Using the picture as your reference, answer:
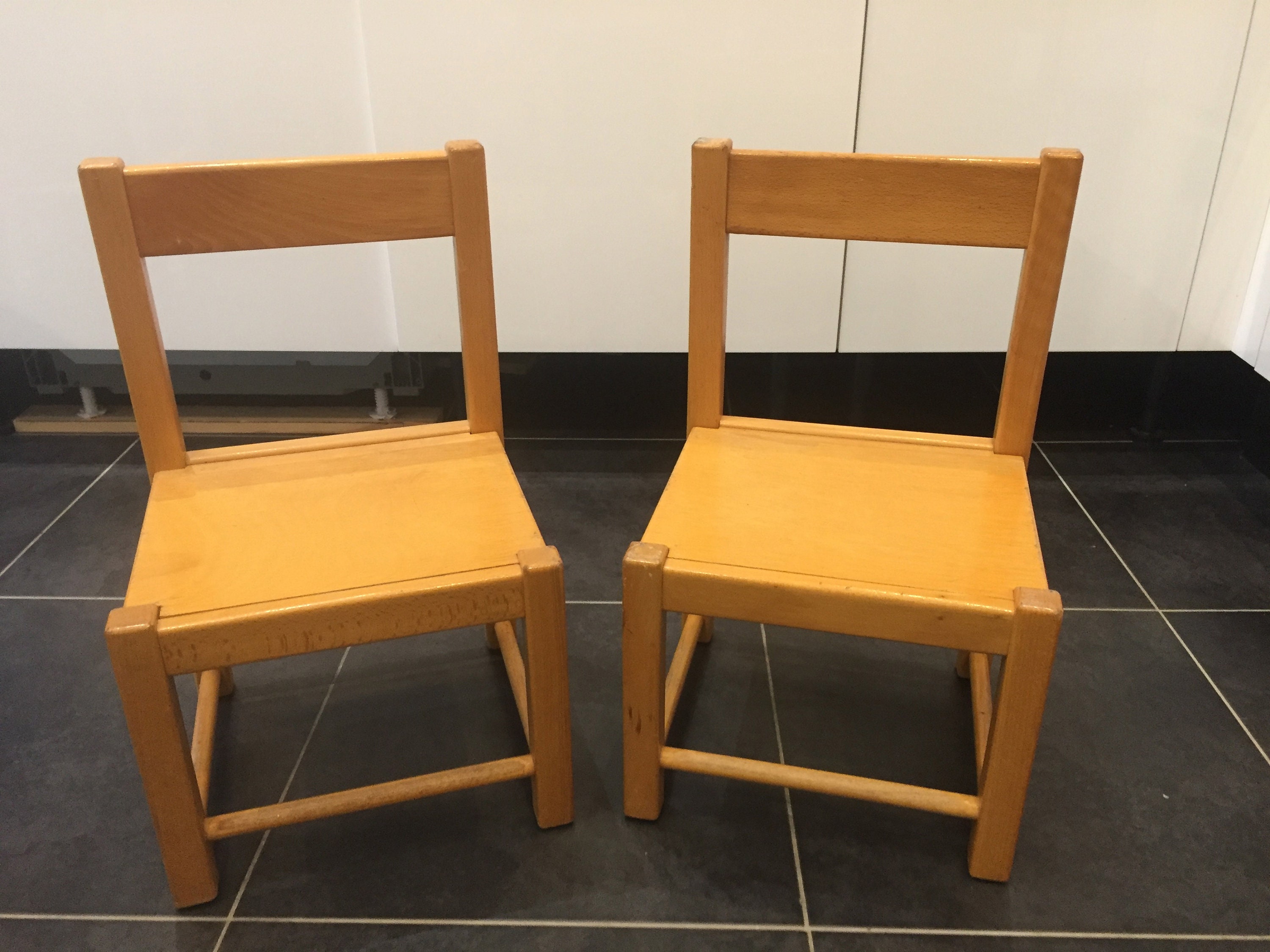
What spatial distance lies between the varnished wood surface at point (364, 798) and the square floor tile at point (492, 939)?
0.10m

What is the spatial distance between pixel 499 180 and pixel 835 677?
3.01ft

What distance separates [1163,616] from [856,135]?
2.73 feet

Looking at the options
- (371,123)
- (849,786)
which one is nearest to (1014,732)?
(849,786)

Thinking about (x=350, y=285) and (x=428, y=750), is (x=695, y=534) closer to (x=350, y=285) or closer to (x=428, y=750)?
(x=428, y=750)

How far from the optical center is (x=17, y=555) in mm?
1547

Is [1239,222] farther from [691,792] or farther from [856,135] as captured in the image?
[691,792]

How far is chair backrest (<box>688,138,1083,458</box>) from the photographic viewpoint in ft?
3.28

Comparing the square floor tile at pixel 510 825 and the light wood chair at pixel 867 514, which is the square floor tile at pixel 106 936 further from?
the light wood chair at pixel 867 514

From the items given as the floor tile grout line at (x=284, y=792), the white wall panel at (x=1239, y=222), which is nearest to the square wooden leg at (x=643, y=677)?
the floor tile grout line at (x=284, y=792)

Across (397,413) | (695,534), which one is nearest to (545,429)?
(397,413)

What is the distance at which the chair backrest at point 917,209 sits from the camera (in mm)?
999

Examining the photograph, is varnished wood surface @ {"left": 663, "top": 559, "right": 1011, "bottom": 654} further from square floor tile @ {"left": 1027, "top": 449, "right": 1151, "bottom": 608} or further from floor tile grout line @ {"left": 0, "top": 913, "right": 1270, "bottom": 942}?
square floor tile @ {"left": 1027, "top": 449, "right": 1151, "bottom": 608}

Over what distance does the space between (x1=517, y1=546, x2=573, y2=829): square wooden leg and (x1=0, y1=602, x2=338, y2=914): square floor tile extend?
1.05 ft

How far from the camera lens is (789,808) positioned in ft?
3.63
